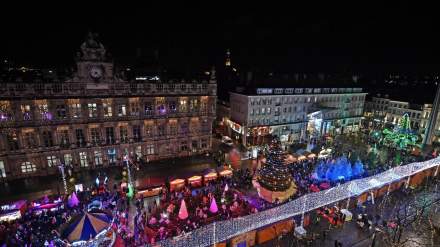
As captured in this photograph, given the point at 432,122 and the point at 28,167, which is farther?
the point at 432,122

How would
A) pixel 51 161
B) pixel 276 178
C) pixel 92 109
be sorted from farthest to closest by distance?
pixel 92 109
pixel 51 161
pixel 276 178

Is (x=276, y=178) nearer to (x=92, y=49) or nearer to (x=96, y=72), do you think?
(x=96, y=72)

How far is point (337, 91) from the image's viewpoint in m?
57.8

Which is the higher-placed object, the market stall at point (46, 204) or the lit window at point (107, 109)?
the lit window at point (107, 109)

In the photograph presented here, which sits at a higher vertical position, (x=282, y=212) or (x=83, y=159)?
(x=282, y=212)

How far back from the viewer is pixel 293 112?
53.2 meters

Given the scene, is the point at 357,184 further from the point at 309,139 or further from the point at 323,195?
the point at 309,139

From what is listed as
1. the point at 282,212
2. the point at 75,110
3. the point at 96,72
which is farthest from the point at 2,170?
the point at 282,212

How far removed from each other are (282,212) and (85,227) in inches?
607

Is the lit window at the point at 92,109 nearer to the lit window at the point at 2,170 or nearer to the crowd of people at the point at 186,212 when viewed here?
the lit window at the point at 2,170

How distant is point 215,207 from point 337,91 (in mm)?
46743

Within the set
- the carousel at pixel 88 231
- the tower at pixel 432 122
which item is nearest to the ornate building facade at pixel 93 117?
the carousel at pixel 88 231

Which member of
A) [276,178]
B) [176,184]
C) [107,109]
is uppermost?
[107,109]

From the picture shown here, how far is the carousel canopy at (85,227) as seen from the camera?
1746 cm
